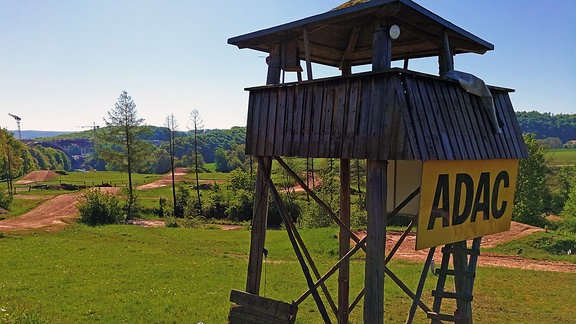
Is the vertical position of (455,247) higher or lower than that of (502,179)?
lower

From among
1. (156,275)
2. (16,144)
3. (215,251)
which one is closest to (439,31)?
(156,275)

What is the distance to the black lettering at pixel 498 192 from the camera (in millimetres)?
8305

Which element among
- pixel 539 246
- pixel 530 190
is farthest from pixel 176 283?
pixel 530 190

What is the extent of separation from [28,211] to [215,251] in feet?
86.7

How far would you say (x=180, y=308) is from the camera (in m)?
13.0

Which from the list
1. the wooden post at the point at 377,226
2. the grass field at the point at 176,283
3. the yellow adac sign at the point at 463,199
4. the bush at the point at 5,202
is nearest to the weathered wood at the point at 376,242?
the wooden post at the point at 377,226

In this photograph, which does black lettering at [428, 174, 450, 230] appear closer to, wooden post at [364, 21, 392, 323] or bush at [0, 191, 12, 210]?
wooden post at [364, 21, 392, 323]

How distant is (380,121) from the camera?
6.50m

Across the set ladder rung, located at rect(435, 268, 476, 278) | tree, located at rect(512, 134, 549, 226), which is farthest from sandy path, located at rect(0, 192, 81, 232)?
tree, located at rect(512, 134, 549, 226)

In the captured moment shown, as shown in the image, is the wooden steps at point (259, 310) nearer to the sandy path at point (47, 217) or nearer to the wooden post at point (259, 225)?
the wooden post at point (259, 225)

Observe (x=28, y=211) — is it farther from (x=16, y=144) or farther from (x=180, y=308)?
(x=180, y=308)

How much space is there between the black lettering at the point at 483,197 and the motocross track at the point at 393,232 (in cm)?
1537

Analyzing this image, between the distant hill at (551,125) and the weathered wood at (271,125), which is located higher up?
the distant hill at (551,125)

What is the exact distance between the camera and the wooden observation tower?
21.4ft
